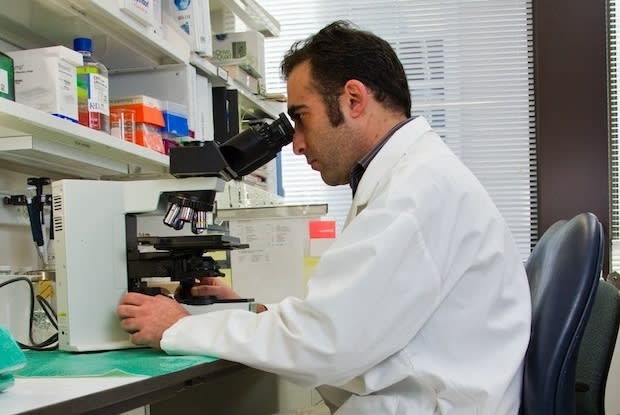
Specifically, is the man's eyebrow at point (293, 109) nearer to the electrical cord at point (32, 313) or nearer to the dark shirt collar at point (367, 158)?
the dark shirt collar at point (367, 158)

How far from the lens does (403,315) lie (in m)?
1.09

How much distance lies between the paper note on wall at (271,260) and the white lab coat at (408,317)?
1.10 meters

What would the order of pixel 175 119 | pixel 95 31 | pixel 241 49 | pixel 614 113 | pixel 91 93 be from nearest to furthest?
pixel 91 93 < pixel 95 31 < pixel 175 119 < pixel 241 49 < pixel 614 113

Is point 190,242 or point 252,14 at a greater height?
point 252,14

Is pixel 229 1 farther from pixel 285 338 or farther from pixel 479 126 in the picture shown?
pixel 285 338

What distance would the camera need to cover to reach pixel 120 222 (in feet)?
4.43

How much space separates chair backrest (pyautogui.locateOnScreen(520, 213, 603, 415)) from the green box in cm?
107

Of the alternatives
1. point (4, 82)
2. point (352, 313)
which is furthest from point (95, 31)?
point (352, 313)

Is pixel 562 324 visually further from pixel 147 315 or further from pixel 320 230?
pixel 320 230

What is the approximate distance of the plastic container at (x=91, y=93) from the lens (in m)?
1.54

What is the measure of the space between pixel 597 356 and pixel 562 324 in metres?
0.36

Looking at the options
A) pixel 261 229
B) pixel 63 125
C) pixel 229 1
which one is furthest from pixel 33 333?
pixel 229 1

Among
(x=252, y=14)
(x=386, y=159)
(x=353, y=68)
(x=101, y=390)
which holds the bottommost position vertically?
(x=101, y=390)

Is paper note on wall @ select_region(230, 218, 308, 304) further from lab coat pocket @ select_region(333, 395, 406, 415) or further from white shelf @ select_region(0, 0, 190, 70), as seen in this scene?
lab coat pocket @ select_region(333, 395, 406, 415)
